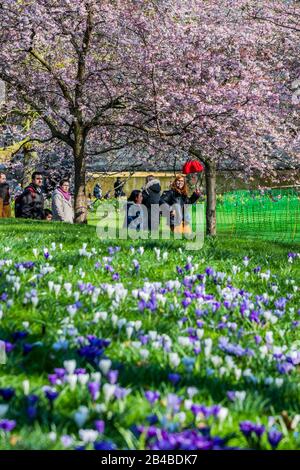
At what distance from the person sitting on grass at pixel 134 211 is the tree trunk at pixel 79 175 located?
1.61 metres

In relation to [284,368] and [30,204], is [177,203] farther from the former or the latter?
[284,368]

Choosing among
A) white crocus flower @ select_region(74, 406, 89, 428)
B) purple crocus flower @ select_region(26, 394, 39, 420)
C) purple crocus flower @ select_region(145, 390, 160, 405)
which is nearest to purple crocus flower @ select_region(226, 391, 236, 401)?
purple crocus flower @ select_region(145, 390, 160, 405)

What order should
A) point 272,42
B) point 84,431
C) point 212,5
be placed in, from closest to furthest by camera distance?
point 84,431
point 212,5
point 272,42

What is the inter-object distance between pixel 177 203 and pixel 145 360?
18286 mm

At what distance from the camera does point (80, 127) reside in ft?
68.2

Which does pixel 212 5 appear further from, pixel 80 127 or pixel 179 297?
pixel 179 297

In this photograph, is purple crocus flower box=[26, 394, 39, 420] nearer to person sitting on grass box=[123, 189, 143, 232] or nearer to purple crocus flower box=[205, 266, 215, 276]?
purple crocus flower box=[205, 266, 215, 276]

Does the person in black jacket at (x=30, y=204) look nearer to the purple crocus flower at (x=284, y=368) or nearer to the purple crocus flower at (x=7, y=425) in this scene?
the purple crocus flower at (x=284, y=368)

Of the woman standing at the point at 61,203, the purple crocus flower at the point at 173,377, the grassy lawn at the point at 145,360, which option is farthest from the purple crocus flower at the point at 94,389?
the woman standing at the point at 61,203

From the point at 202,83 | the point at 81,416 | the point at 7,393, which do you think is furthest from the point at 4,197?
the point at 81,416

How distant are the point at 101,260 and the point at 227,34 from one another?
15.3 metres

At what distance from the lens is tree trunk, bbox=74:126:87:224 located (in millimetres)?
20781

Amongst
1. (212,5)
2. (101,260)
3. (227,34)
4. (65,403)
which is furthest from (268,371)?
(212,5)

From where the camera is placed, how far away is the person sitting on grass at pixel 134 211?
22.7m
